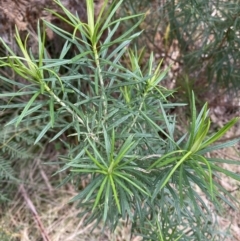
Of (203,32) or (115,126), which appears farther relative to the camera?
(203,32)

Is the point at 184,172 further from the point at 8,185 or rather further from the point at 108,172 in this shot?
the point at 8,185

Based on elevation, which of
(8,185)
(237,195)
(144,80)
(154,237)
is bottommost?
(8,185)

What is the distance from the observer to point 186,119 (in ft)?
5.54

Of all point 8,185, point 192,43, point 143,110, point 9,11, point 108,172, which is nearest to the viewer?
point 108,172

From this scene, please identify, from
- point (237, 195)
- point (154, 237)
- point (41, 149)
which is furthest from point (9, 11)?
point (237, 195)

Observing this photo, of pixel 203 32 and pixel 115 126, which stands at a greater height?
pixel 203 32

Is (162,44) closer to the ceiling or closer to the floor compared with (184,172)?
closer to the floor

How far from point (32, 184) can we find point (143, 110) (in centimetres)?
86

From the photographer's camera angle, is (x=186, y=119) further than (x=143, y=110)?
Yes

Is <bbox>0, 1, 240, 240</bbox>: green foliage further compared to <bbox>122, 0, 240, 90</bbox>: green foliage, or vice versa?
<bbox>122, 0, 240, 90</bbox>: green foliage

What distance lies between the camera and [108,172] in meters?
0.68

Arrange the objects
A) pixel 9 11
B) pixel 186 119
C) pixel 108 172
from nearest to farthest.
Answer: pixel 108 172 < pixel 9 11 < pixel 186 119

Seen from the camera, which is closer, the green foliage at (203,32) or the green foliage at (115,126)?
the green foliage at (115,126)

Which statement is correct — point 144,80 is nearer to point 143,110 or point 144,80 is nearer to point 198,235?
point 143,110
